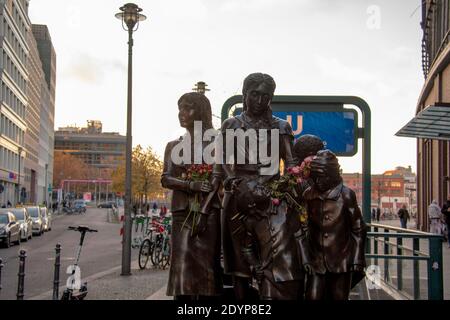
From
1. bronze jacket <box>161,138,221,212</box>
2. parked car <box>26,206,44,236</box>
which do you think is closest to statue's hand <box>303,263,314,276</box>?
bronze jacket <box>161,138,221,212</box>

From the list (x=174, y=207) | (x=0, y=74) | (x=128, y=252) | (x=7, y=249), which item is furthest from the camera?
(x=0, y=74)

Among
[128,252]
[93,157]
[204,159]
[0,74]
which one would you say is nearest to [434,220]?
[128,252]

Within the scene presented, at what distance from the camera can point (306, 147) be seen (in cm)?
559

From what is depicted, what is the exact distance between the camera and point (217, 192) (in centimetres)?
586

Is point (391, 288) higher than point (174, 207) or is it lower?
lower

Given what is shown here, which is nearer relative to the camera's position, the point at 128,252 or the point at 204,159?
the point at 204,159

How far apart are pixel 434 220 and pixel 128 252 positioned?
1388 centimetres

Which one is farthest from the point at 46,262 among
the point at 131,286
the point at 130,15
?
the point at 130,15

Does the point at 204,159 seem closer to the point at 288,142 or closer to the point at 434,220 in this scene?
the point at 288,142

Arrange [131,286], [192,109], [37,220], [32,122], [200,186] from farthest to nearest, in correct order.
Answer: [32,122], [37,220], [131,286], [192,109], [200,186]

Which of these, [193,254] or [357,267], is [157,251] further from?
[357,267]

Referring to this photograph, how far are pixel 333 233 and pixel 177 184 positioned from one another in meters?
1.62

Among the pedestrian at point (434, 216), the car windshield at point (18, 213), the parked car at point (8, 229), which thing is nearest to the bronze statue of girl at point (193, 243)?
the pedestrian at point (434, 216)
